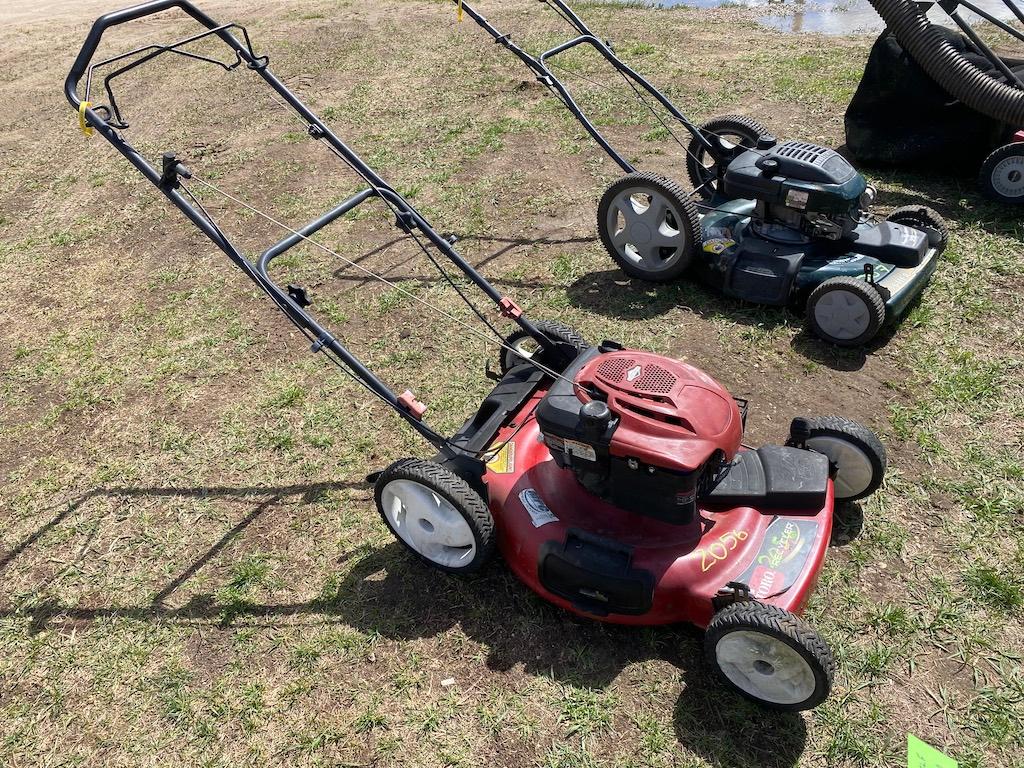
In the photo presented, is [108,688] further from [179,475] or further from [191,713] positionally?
[179,475]

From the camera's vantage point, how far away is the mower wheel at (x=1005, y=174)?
5.87m

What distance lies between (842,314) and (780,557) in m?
2.03

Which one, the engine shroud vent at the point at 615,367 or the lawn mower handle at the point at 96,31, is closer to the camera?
the engine shroud vent at the point at 615,367

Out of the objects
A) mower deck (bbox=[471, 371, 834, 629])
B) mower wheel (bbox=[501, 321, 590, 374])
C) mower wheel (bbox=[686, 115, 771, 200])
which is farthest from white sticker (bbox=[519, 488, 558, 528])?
mower wheel (bbox=[686, 115, 771, 200])

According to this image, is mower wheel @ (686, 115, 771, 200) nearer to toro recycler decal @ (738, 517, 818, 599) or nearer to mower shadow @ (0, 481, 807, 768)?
toro recycler decal @ (738, 517, 818, 599)

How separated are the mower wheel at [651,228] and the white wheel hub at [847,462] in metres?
1.92

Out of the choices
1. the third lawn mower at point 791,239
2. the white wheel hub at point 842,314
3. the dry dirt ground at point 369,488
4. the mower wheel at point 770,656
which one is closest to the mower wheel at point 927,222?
the third lawn mower at point 791,239

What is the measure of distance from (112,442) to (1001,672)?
4.43 meters

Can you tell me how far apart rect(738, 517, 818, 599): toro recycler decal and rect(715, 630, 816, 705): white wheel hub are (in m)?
0.21

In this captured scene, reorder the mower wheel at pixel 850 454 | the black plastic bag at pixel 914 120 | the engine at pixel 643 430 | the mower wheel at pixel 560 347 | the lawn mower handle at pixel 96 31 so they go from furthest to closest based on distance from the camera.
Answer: the black plastic bag at pixel 914 120
the mower wheel at pixel 560 347
the mower wheel at pixel 850 454
the lawn mower handle at pixel 96 31
the engine at pixel 643 430

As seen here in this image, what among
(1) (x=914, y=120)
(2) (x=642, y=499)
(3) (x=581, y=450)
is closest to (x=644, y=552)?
(2) (x=642, y=499)

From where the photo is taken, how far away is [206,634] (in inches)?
136

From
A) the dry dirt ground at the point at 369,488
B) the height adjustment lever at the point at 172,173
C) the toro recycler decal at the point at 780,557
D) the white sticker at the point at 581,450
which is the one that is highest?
the height adjustment lever at the point at 172,173

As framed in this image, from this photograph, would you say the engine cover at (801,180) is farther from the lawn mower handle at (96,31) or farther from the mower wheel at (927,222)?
the lawn mower handle at (96,31)
